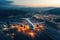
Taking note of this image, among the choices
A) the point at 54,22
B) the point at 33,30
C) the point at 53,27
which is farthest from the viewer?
the point at 54,22

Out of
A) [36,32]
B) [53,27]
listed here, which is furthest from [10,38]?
[53,27]

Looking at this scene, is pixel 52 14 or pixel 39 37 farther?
pixel 52 14

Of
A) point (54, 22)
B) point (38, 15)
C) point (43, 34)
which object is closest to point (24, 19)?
point (38, 15)

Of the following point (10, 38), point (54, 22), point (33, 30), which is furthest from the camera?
point (54, 22)

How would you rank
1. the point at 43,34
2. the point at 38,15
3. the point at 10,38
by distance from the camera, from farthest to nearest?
the point at 38,15 < the point at 43,34 < the point at 10,38

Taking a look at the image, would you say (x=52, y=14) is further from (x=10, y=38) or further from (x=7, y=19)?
(x=10, y=38)

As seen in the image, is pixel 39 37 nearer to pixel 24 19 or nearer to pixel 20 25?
pixel 20 25

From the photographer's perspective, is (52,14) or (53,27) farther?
(52,14)

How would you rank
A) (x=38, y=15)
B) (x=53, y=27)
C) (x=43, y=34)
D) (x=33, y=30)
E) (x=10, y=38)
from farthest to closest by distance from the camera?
(x=38, y=15), (x=53, y=27), (x=33, y=30), (x=43, y=34), (x=10, y=38)
